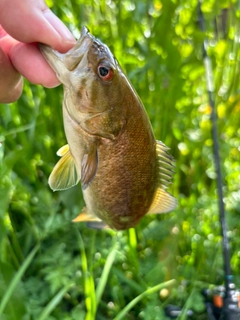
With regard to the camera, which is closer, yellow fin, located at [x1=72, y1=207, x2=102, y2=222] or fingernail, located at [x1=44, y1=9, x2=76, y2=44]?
fingernail, located at [x1=44, y1=9, x2=76, y2=44]

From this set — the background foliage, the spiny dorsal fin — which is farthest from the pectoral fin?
the background foliage

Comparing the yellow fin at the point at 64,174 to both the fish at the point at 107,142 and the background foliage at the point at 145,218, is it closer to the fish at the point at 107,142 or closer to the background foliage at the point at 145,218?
the fish at the point at 107,142

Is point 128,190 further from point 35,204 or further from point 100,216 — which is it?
point 35,204

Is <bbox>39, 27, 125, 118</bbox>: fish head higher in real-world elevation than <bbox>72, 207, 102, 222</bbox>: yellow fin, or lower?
higher

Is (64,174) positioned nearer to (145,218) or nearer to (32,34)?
(32,34)

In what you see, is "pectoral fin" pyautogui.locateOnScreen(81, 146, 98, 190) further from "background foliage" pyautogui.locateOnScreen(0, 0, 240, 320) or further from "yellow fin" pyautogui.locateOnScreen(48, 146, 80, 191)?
"background foliage" pyautogui.locateOnScreen(0, 0, 240, 320)

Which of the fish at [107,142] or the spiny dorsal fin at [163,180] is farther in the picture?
the spiny dorsal fin at [163,180]

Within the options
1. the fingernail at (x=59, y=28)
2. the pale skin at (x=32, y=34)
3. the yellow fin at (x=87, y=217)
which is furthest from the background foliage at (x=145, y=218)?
the fingernail at (x=59, y=28)
